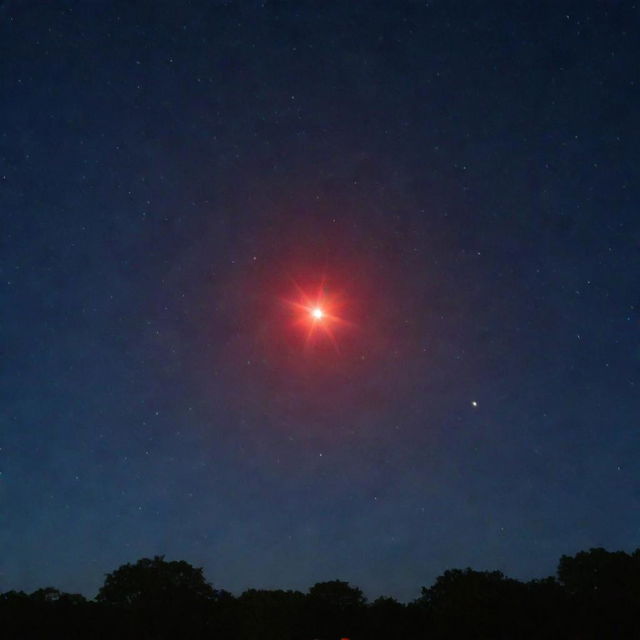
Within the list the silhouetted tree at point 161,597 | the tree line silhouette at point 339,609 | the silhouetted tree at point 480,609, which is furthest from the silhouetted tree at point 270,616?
the silhouetted tree at point 480,609

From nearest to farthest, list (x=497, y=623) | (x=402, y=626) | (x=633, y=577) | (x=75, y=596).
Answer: (x=497, y=623), (x=402, y=626), (x=633, y=577), (x=75, y=596)

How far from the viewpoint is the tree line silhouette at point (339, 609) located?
2534 inches

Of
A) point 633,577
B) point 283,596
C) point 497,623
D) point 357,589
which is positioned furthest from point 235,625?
point 633,577

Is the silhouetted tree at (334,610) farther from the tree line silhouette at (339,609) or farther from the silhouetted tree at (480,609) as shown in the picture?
→ the silhouetted tree at (480,609)

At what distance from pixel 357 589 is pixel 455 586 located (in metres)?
17.6

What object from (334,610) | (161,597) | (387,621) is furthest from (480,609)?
(161,597)

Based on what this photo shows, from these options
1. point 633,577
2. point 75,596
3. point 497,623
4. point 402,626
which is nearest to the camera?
point 497,623

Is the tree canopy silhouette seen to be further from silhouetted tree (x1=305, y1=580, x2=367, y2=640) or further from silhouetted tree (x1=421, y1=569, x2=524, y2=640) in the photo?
silhouetted tree (x1=421, y1=569, x2=524, y2=640)

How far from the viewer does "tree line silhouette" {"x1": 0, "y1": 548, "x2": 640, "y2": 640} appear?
64.4 m

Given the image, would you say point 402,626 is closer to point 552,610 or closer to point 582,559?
point 552,610

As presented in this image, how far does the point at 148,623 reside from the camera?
2835 inches

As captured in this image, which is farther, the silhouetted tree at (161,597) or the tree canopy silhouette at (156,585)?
the tree canopy silhouette at (156,585)

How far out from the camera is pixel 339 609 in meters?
80.2

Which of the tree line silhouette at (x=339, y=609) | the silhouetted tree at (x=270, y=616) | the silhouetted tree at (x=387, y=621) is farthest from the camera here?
the silhouetted tree at (x=270, y=616)
